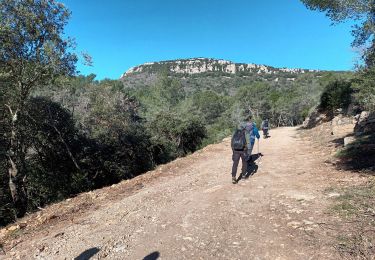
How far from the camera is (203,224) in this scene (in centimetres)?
638

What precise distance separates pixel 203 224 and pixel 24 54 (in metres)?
10.5

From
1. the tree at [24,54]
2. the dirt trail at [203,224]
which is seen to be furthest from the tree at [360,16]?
the tree at [24,54]

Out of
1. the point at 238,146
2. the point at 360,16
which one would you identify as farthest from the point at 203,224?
the point at 360,16

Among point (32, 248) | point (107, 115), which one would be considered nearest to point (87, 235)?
point (32, 248)

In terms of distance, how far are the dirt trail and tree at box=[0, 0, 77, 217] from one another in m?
5.42

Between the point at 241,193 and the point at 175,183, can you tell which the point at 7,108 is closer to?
the point at 175,183

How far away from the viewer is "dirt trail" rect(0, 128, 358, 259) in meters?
5.30

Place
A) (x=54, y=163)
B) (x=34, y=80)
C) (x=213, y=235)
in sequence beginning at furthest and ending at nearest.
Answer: (x=54, y=163) → (x=34, y=80) → (x=213, y=235)

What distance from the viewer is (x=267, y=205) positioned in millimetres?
7148

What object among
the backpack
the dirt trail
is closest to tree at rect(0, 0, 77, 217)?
the dirt trail

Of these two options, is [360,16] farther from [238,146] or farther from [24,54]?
[24,54]

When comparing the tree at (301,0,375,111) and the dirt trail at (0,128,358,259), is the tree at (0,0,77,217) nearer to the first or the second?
the dirt trail at (0,128,358,259)

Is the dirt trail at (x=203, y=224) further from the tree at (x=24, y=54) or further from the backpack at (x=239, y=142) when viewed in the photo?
the tree at (x=24, y=54)

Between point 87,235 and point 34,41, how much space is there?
9562mm
